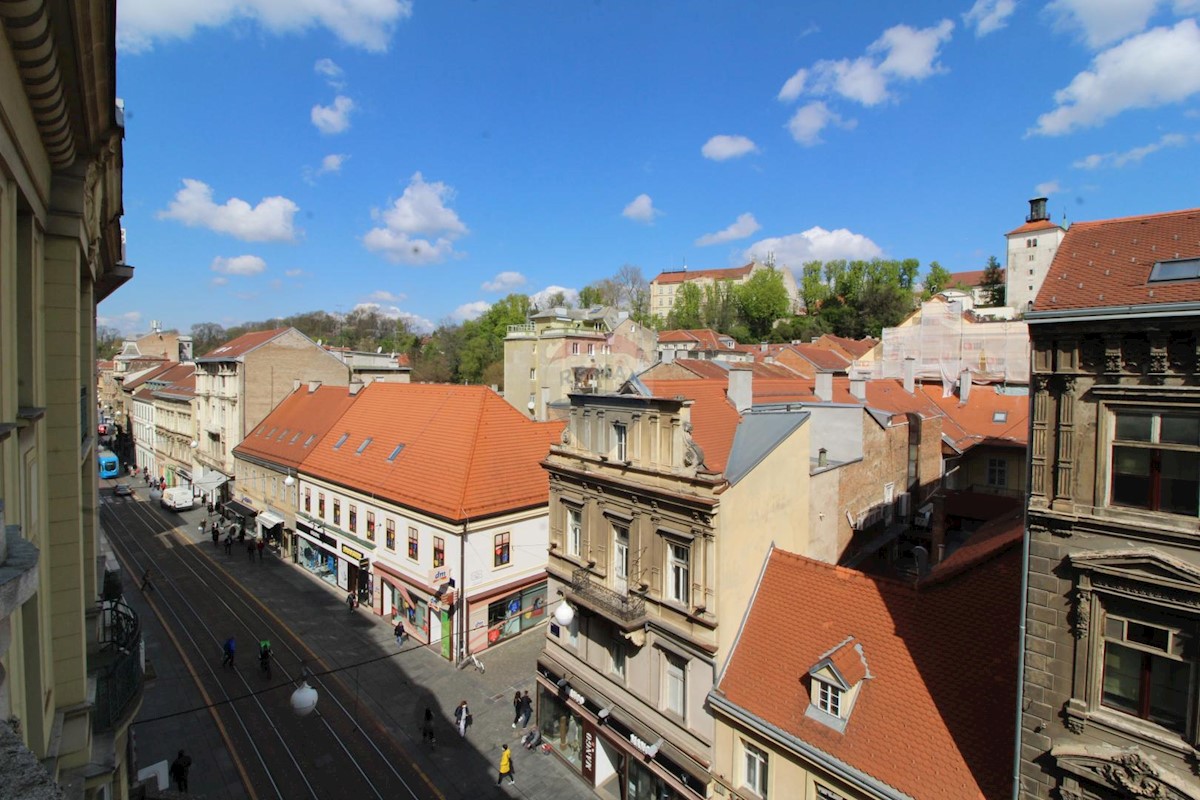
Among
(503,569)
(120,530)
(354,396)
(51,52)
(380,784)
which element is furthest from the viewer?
(120,530)

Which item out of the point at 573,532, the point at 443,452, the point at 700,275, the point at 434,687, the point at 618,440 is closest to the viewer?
the point at 618,440

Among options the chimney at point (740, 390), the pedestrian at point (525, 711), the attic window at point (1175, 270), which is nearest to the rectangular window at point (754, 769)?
the pedestrian at point (525, 711)

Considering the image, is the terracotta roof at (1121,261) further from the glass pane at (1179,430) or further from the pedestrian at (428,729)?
the pedestrian at (428,729)

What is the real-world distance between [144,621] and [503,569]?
1467 cm

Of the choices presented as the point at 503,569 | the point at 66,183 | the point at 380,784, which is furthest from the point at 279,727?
the point at 66,183

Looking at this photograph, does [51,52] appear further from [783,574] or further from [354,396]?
[354,396]

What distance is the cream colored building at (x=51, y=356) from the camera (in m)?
4.05

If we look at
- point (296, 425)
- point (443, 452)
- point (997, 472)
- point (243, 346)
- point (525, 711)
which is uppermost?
point (243, 346)

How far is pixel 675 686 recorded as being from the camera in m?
14.9

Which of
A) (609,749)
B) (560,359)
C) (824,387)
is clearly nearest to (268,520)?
(560,359)

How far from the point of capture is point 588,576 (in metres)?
16.8

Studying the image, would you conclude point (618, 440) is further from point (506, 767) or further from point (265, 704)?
point (265, 704)

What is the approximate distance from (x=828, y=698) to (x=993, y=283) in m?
101

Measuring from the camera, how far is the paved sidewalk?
1662 centimetres
